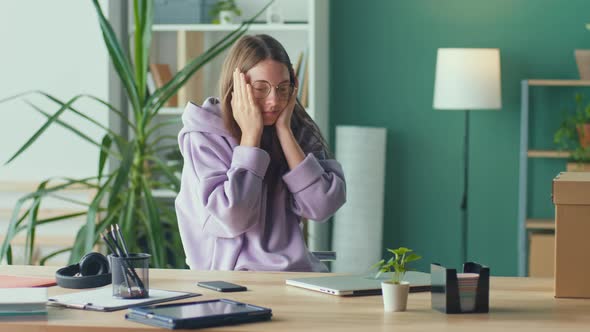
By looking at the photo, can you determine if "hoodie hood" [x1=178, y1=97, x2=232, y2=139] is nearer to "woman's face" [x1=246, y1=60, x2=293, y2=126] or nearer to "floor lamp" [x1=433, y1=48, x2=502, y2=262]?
"woman's face" [x1=246, y1=60, x2=293, y2=126]

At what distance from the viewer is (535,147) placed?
5277 millimetres

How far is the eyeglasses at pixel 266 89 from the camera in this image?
98.3 inches

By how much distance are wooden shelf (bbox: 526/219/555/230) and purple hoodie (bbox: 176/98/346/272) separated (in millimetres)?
2655

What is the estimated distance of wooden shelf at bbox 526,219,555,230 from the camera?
16.2 ft

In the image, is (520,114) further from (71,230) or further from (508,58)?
(71,230)

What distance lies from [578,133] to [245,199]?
10.4 ft

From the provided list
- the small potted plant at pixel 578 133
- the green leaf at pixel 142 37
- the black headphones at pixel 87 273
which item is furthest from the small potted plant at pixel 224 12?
the black headphones at pixel 87 273

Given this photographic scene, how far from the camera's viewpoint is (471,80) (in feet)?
16.0

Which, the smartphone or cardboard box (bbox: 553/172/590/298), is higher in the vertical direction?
cardboard box (bbox: 553/172/590/298)

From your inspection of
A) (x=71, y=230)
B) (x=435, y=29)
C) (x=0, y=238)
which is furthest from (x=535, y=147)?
(x=0, y=238)

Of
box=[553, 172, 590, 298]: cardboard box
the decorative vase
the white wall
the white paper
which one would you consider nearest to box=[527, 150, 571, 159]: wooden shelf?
the decorative vase

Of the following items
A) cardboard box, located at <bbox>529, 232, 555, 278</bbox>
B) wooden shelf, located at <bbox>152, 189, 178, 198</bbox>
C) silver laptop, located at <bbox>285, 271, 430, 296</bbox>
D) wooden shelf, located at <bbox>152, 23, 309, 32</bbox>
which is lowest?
cardboard box, located at <bbox>529, 232, 555, 278</bbox>

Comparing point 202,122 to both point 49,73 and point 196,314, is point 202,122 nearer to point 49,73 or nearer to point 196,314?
point 196,314

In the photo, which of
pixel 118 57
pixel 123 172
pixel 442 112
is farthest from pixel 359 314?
pixel 442 112
